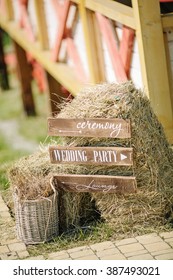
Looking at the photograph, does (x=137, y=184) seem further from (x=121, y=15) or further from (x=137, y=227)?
(x=121, y=15)

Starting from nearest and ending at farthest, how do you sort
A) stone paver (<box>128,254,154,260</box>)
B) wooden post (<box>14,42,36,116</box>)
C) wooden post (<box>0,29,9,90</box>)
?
stone paver (<box>128,254,154,260</box>) < wooden post (<box>14,42,36,116</box>) < wooden post (<box>0,29,9,90</box>)

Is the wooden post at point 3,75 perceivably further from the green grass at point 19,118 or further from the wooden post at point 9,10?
the wooden post at point 9,10

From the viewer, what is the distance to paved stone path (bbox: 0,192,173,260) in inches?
215

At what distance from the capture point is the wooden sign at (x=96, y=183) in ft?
18.7

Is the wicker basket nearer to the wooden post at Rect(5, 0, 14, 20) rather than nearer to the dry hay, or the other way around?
the dry hay

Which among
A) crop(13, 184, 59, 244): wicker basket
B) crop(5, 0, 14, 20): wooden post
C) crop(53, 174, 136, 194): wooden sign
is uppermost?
crop(5, 0, 14, 20): wooden post

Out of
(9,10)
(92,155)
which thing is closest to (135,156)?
(92,155)

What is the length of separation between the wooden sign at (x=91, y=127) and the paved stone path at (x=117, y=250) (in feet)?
2.56

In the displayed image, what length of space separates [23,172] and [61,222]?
493mm

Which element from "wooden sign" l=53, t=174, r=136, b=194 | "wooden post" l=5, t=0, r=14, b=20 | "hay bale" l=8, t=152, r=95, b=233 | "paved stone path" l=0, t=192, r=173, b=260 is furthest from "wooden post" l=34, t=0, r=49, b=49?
"paved stone path" l=0, t=192, r=173, b=260

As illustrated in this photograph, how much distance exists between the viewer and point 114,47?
7.54 meters

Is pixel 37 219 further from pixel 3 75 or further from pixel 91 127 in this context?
pixel 3 75

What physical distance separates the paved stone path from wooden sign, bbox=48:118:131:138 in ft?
2.56

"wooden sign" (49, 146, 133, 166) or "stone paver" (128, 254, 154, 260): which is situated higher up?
"wooden sign" (49, 146, 133, 166)
